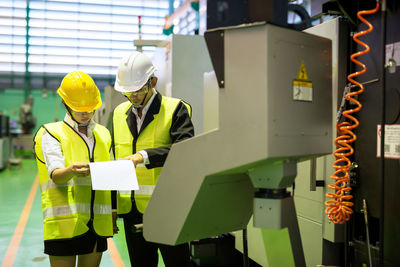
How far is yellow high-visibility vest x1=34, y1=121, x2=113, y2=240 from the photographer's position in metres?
1.65

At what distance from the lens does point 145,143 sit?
179 cm

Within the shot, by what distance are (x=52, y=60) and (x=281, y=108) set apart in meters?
13.5

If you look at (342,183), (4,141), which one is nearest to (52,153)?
(342,183)

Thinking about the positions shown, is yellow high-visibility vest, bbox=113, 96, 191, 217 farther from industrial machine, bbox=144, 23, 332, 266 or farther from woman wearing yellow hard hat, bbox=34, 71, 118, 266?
industrial machine, bbox=144, 23, 332, 266

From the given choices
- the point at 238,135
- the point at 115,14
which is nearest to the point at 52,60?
the point at 115,14

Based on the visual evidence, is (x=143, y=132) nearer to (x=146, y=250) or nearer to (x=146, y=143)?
(x=146, y=143)

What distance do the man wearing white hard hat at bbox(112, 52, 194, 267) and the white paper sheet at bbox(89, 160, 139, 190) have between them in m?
0.23

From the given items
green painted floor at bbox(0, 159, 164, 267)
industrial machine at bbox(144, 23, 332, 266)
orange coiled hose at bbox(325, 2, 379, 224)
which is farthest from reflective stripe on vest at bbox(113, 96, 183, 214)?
green painted floor at bbox(0, 159, 164, 267)

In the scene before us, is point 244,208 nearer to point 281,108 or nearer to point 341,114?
point 281,108

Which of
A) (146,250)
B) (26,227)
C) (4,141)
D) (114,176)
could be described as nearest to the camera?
(114,176)

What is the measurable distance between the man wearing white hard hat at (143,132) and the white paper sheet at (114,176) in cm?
23

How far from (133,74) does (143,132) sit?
27 centimetres

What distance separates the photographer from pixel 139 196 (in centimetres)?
180

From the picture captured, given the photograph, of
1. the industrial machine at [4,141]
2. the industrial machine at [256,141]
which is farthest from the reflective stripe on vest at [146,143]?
the industrial machine at [4,141]
